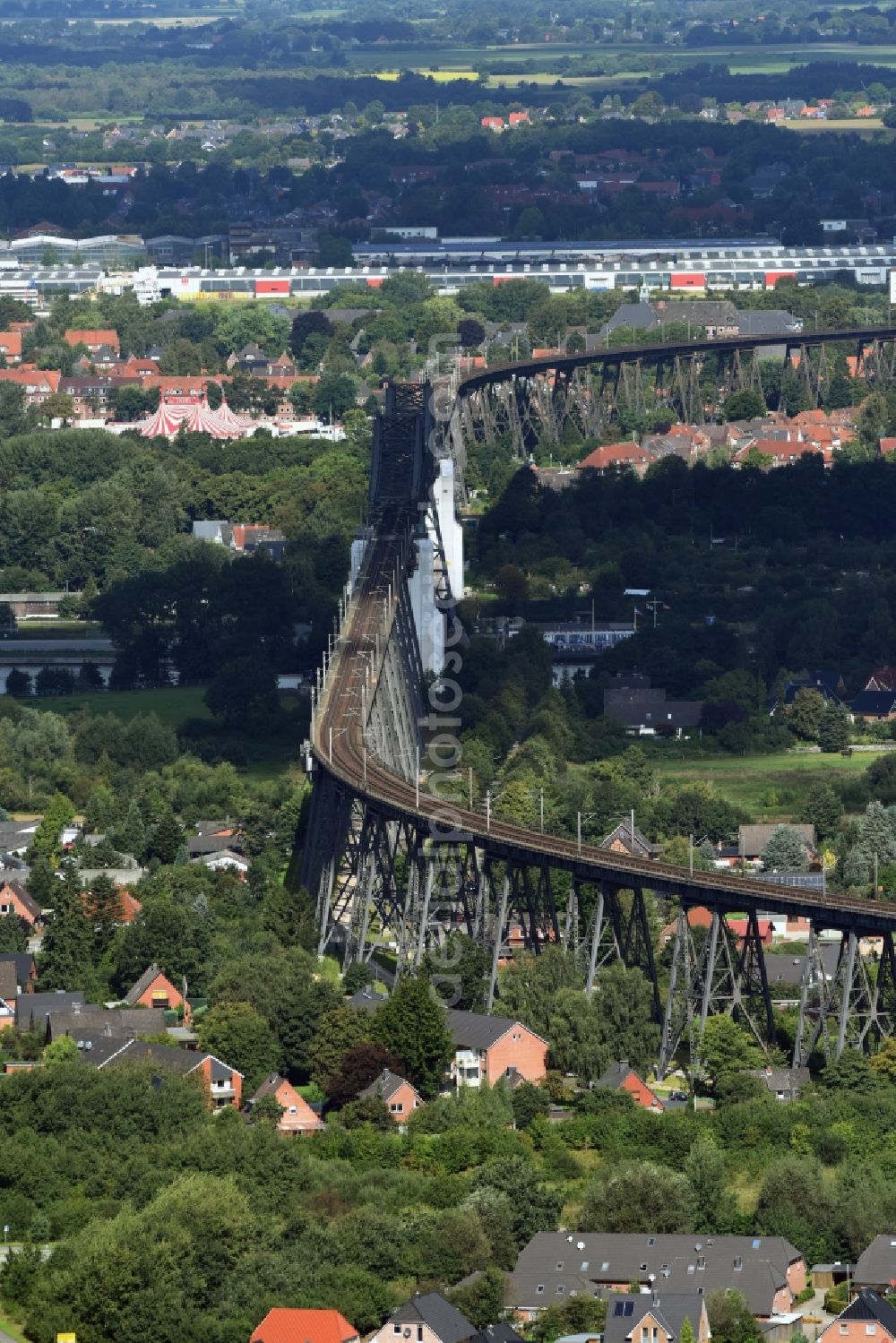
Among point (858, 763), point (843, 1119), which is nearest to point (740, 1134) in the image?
point (843, 1119)

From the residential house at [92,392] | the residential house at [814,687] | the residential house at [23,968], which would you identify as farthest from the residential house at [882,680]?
the residential house at [92,392]

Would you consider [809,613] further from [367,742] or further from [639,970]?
[639,970]

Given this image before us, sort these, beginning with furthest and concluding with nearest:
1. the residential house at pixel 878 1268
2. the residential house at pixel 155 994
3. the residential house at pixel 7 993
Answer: the residential house at pixel 155 994 < the residential house at pixel 7 993 < the residential house at pixel 878 1268

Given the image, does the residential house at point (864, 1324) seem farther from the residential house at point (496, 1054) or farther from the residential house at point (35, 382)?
the residential house at point (35, 382)

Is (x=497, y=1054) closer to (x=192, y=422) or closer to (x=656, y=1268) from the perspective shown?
(x=656, y=1268)

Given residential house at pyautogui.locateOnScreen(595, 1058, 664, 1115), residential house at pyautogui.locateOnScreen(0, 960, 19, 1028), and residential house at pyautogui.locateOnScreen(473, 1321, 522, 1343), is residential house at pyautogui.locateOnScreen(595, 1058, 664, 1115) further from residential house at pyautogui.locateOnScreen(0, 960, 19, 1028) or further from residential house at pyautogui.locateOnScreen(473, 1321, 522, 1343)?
residential house at pyautogui.locateOnScreen(473, 1321, 522, 1343)

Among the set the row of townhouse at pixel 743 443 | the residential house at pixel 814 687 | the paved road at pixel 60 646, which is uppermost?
the residential house at pixel 814 687

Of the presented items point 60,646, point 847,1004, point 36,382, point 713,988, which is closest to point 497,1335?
point 847,1004
